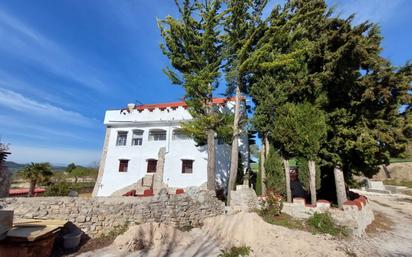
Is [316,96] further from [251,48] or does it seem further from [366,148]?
[251,48]

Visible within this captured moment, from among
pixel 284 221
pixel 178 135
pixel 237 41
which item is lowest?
pixel 284 221

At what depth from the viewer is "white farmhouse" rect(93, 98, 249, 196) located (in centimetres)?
1758

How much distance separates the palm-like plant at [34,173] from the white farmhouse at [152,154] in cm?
567

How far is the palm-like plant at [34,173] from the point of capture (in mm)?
12758

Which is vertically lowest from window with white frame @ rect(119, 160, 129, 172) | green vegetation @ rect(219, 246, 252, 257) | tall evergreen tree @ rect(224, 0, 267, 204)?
green vegetation @ rect(219, 246, 252, 257)

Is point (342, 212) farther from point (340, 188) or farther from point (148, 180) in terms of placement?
point (148, 180)

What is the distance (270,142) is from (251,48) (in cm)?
587

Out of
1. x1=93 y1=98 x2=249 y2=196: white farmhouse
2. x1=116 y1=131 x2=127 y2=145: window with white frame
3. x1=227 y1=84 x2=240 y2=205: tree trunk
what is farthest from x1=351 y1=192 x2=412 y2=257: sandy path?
x1=116 y1=131 x2=127 y2=145: window with white frame

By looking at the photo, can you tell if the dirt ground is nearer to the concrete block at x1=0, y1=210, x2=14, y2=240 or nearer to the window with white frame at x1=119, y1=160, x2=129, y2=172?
the concrete block at x1=0, y1=210, x2=14, y2=240

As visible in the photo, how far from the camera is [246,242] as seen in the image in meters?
7.89

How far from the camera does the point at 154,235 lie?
7.94 metres

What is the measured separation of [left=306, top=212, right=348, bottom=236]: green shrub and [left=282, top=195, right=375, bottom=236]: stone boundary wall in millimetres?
277

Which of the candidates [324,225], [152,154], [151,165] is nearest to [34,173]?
[151,165]

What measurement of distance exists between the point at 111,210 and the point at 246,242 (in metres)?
5.40
